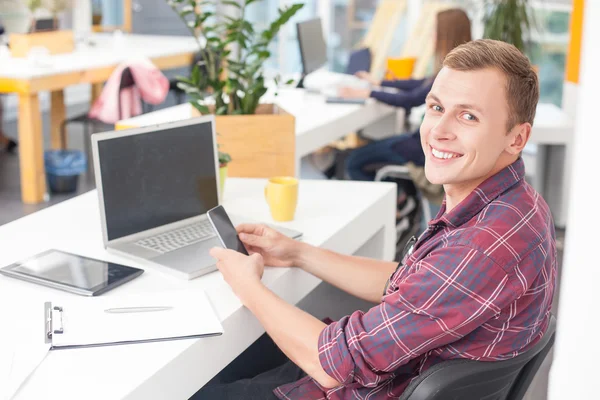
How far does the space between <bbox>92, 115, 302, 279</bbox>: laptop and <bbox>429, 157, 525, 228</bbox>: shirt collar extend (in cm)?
56

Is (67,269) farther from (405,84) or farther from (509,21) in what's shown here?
(509,21)

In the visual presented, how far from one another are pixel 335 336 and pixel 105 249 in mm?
648

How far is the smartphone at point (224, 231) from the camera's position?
160cm

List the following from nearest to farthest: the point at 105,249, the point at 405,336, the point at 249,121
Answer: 1. the point at 405,336
2. the point at 105,249
3. the point at 249,121

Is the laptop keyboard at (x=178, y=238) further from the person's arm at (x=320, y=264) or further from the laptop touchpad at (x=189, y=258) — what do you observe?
the person's arm at (x=320, y=264)

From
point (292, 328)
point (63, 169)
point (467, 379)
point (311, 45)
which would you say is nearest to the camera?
point (467, 379)

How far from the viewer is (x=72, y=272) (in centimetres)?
151

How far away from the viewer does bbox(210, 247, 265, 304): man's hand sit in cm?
145

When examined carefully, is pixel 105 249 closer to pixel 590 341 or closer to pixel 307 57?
pixel 590 341

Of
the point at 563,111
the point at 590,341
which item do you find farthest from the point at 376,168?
the point at 590,341

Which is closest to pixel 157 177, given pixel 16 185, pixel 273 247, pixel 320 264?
pixel 273 247

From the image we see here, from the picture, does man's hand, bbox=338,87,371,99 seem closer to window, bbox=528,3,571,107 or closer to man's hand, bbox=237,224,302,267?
window, bbox=528,3,571,107

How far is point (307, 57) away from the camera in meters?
4.28

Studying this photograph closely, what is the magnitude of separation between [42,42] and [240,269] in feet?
13.7
